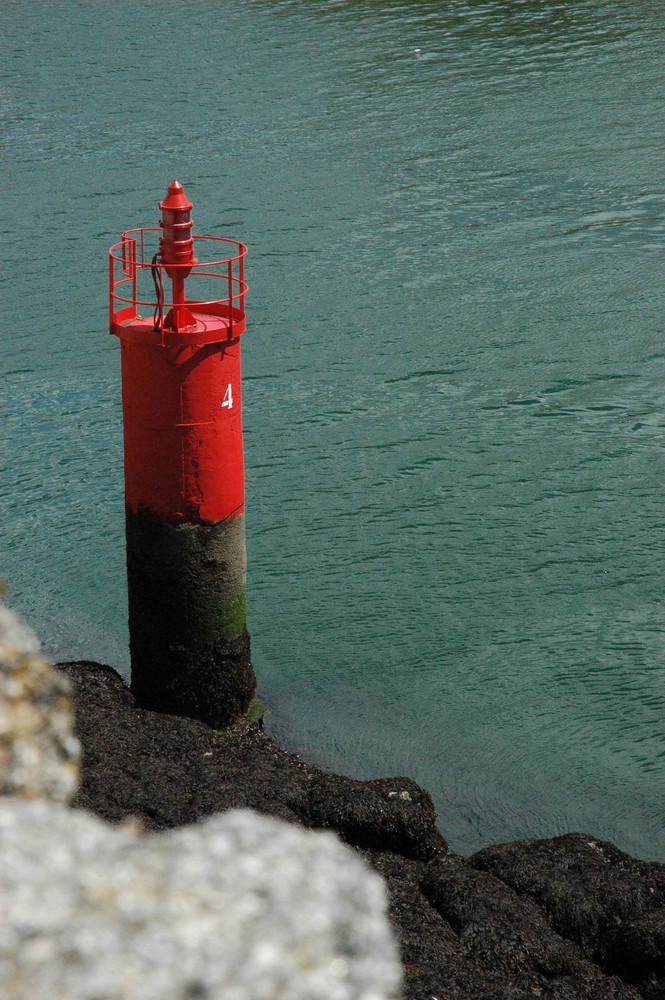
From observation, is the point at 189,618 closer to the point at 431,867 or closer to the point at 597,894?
the point at 431,867

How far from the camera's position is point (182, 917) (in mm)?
2109

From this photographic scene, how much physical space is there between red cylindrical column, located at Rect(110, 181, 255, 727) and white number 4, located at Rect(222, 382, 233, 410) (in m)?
0.01

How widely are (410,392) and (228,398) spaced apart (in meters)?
8.21

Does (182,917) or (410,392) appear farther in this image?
(410,392)

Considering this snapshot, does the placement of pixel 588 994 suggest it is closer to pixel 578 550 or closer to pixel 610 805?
pixel 610 805

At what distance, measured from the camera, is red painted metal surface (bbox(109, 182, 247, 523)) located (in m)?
8.48

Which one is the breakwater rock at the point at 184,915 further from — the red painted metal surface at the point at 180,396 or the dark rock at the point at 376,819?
the red painted metal surface at the point at 180,396

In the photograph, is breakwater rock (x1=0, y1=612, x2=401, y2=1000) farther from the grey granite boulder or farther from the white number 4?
the white number 4

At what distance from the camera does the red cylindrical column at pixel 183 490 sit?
28.0 ft

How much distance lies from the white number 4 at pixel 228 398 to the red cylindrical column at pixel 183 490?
10mm

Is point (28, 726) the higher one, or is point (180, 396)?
point (180, 396)

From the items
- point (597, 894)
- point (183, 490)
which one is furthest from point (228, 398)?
point (597, 894)

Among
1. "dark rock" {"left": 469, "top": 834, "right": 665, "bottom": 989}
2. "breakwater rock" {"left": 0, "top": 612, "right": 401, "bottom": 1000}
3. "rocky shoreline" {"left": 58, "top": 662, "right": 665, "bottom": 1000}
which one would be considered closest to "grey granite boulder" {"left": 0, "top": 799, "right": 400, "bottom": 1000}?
"breakwater rock" {"left": 0, "top": 612, "right": 401, "bottom": 1000}

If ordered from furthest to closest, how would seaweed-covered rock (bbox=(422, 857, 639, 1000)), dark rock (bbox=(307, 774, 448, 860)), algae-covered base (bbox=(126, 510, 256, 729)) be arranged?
algae-covered base (bbox=(126, 510, 256, 729)), dark rock (bbox=(307, 774, 448, 860)), seaweed-covered rock (bbox=(422, 857, 639, 1000))
